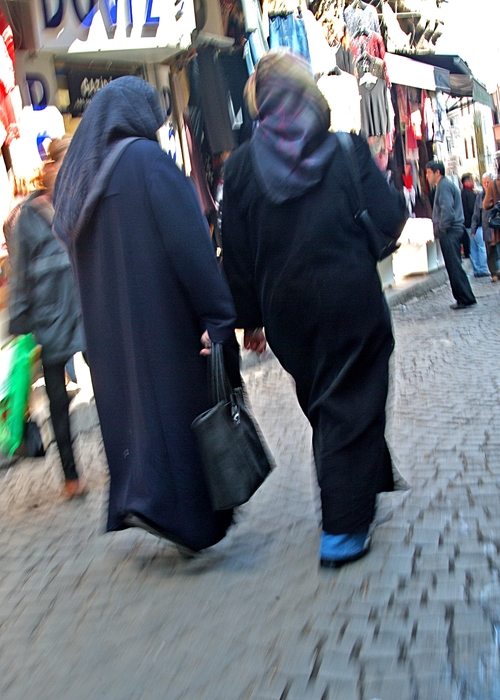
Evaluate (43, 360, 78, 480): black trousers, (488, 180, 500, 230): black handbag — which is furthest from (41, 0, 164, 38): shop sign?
(488, 180, 500, 230): black handbag

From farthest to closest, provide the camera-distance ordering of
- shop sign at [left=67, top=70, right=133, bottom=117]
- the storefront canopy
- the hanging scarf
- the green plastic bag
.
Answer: the storefront canopy → shop sign at [left=67, top=70, right=133, bottom=117] → the green plastic bag → the hanging scarf

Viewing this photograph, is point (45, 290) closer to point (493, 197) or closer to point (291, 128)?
point (291, 128)

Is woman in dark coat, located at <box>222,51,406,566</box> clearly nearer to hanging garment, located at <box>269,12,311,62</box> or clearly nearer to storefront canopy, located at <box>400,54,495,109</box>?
hanging garment, located at <box>269,12,311,62</box>

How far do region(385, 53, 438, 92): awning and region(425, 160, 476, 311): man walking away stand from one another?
12.7 ft

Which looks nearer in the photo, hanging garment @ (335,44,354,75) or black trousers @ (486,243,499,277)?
hanging garment @ (335,44,354,75)

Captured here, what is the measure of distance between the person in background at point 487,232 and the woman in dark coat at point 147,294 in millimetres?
11493

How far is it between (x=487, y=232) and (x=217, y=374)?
11679 mm

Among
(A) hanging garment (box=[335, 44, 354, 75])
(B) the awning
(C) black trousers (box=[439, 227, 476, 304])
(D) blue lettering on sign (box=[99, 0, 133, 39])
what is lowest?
(C) black trousers (box=[439, 227, 476, 304])

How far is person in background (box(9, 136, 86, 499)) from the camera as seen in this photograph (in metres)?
4.33

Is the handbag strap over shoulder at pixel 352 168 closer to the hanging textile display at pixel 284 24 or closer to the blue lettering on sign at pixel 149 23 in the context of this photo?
the blue lettering on sign at pixel 149 23

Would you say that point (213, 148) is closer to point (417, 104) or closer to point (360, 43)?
point (360, 43)

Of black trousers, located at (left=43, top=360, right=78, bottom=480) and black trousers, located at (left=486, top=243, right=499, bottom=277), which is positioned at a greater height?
black trousers, located at (left=43, top=360, right=78, bottom=480)

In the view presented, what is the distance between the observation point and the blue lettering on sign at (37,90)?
26.1 feet

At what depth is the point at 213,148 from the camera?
9078mm
